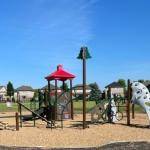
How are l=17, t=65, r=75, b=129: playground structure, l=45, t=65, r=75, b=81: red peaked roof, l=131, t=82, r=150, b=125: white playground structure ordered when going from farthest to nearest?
l=45, t=65, r=75, b=81: red peaked roof, l=17, t=65, r=75, b=129: playground structure, l=131, t=82, r=150, b=125: white playground structure

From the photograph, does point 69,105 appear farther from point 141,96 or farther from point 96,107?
point 141,96

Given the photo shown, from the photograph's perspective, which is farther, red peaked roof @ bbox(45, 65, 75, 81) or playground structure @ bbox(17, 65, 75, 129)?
red peaked roof @ bbox(45, 65, 75, 81)

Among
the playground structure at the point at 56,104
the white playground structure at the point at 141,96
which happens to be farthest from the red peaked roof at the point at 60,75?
the white playground structure at the point at 141,96

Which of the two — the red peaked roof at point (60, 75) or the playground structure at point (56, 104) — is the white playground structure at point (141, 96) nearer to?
the playground structure at point (56, 104)

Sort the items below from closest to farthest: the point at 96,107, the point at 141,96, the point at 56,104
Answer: the point at 141,96
the point at 96,107
the point at 56,104

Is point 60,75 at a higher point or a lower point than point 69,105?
higher

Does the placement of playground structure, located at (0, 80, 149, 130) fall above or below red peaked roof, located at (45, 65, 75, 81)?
below

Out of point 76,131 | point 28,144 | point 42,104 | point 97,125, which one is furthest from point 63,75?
point 28,144

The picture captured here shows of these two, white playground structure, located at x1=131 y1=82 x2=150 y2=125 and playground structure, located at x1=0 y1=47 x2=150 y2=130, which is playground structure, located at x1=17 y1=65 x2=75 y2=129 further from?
white playground structure, located at x1=131 y1=82 x2=150 y2=125

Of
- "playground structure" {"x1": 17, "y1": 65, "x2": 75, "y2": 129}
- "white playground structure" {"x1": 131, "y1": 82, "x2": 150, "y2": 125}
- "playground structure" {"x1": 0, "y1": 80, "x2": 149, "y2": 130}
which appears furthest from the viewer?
"playground structure" {"x1": 17, "y1": 65, "x2": 75, "y2": 129}

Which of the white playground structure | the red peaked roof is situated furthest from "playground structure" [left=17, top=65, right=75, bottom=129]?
the white playground structure

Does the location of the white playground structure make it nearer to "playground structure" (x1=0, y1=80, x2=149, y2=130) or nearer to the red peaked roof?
"playground structure" (x1=0, y1=80, x2=149, y2=130)

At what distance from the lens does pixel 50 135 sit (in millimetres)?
17297

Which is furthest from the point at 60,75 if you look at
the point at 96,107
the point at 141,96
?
the point at 141,96
